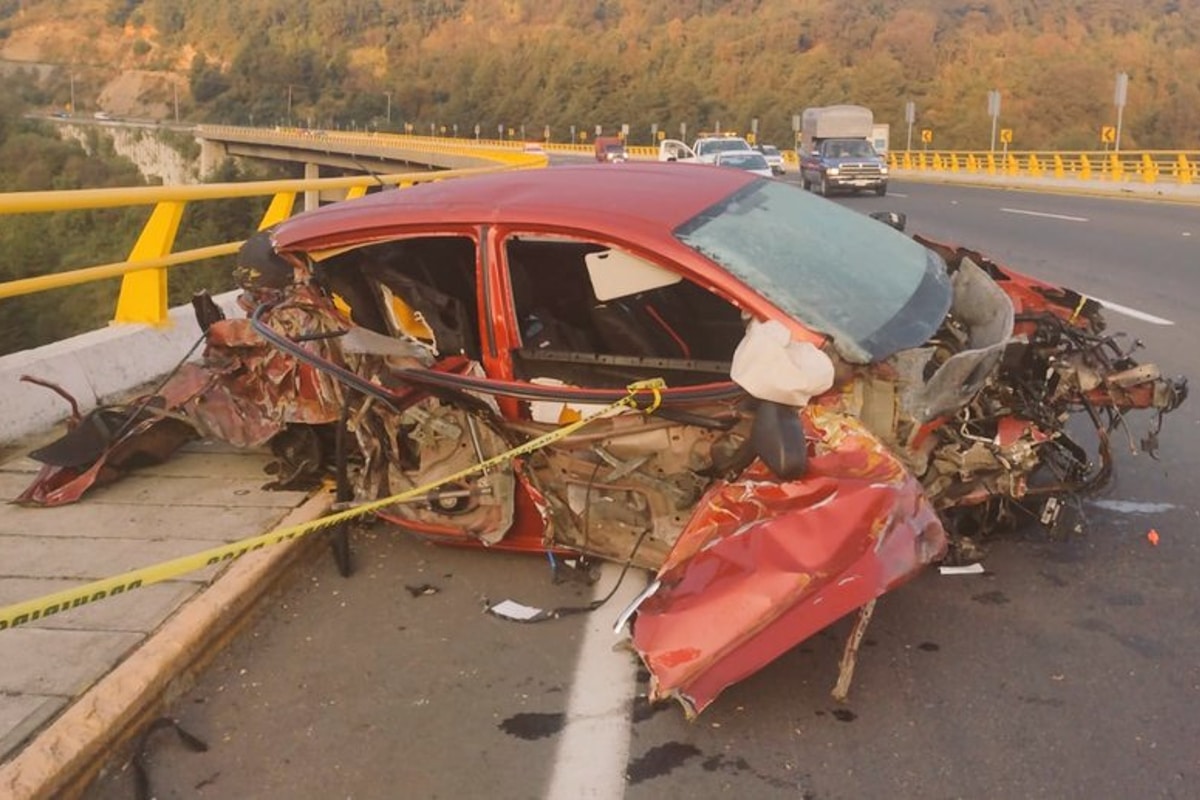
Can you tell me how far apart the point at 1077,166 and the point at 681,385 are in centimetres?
4157

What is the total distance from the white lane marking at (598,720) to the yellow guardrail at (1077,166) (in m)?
32.2

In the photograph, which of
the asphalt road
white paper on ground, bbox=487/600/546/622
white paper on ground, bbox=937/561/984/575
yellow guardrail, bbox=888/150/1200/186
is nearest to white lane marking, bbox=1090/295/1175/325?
the asphalt road

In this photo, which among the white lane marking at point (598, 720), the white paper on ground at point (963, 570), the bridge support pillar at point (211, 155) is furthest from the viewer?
the bridge support pillar at point (211, 155)

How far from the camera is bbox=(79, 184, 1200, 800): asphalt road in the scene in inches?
123

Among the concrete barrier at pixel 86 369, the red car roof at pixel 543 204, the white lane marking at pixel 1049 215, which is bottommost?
the white lane marking at pixel 1049 215

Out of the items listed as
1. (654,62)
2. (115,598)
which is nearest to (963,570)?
(115,598)

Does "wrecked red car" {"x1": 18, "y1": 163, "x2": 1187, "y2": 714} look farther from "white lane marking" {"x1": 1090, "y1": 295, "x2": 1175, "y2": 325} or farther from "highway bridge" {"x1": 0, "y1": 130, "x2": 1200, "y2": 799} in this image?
"white lane marking" {"x1": 1090, "y1": 295, "x2": 1175, "y2": 325}

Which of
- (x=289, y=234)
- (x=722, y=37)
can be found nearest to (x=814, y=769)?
(x=289, y=234)

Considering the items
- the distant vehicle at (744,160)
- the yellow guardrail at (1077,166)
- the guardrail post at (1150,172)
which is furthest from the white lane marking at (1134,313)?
the distant vehicle at (744,160)

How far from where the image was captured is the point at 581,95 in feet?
434

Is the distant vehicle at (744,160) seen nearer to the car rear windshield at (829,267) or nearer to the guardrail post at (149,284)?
the guardrail post at (149,284)

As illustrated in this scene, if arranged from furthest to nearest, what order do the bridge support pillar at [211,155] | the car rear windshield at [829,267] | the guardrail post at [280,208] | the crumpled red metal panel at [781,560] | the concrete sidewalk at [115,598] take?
the bridge support pillar at [211,155] < the guardrail post at [280,208] < the car rear windshield at [829,267] < the crumpled red metal panel at [781,560] < the concrete sidewalk at [115,598]

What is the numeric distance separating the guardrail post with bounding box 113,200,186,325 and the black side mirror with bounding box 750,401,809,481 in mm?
4716

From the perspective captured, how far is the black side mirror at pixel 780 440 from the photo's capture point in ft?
11.9
